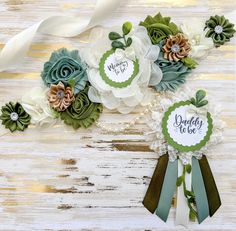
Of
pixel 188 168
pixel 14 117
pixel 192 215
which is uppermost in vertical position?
pixel 14 117

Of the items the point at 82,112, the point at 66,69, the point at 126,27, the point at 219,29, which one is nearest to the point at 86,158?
the point at 82,112

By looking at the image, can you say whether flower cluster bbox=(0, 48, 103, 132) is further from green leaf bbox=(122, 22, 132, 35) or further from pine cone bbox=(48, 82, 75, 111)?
green leaf bbox=(122, 22, 132, 35)

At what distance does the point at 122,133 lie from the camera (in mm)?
938

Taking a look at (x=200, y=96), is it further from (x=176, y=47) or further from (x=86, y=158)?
(x=86, y=158)

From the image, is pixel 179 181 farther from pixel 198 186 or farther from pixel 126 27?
pixel 126 27

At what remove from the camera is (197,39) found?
93 centimetres

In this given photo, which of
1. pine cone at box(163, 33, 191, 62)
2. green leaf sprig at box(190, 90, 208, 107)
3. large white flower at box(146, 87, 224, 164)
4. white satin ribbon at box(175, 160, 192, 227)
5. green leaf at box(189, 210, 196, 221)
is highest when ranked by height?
pine cone at box(163, 33, 191, 62)

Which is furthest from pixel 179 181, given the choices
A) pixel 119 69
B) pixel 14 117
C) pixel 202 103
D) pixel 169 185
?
pixel 14 117

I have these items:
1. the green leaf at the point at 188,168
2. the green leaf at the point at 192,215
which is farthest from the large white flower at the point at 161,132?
the green leaf at the point at 192,215

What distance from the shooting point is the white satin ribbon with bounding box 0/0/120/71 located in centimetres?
92

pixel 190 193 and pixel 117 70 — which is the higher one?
pixel 117 70

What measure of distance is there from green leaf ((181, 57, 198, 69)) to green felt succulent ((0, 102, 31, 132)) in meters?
0.38

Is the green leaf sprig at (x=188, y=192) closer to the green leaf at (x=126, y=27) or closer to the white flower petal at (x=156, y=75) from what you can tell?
the white flower petal at (x=156, y=75)

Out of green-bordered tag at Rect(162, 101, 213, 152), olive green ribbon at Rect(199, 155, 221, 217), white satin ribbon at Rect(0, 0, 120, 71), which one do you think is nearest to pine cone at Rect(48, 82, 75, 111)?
white satin ribbon at Rect(0, 0, 120, 71)
